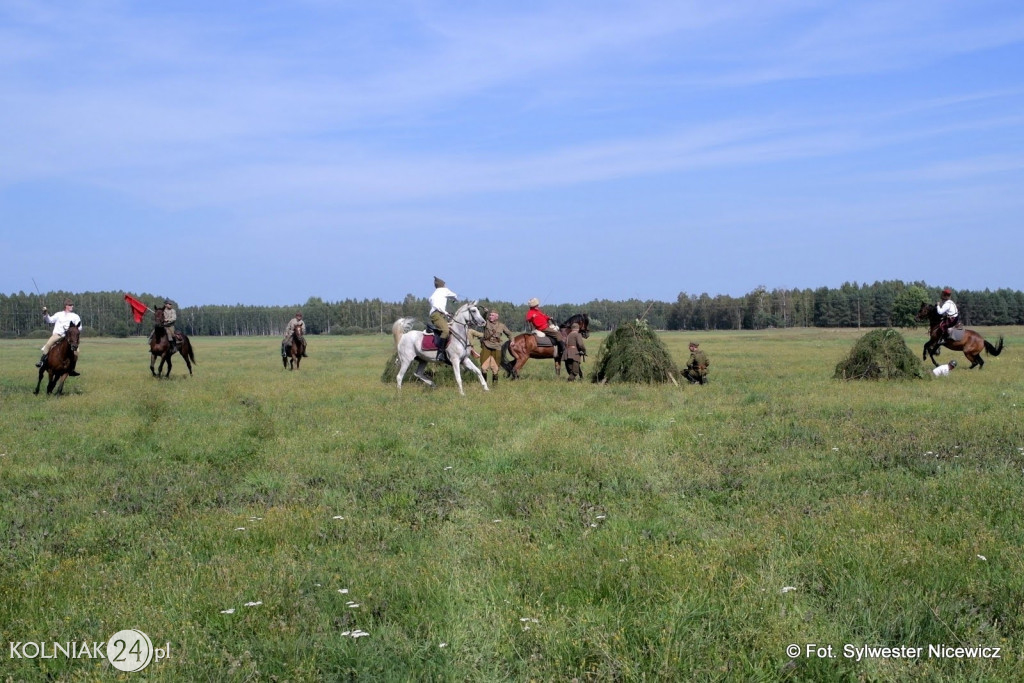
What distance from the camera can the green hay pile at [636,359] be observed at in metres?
20.5

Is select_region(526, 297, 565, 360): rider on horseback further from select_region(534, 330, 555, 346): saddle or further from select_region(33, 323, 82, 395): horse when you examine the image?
select_region(33, 323, 82, 395): horse

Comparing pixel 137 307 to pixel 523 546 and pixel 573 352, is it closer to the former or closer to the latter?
pixel 573 352

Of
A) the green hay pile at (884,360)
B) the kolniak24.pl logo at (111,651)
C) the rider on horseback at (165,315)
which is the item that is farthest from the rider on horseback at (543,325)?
the kolniak24.pl logo at (111,651)

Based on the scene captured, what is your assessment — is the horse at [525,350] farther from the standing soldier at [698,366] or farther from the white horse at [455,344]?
the standing soldier at [698,366]

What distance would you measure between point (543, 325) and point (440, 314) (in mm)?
4685

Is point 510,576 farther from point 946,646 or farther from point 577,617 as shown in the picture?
point 946,646

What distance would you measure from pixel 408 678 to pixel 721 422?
9.89 m

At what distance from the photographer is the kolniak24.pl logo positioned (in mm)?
4805

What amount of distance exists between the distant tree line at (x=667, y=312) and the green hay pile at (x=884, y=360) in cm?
5420

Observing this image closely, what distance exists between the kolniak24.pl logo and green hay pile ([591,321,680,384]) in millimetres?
16250

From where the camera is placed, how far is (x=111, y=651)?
4902 millimetres

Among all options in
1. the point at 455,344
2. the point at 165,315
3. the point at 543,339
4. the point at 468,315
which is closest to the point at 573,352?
the point at 543,339

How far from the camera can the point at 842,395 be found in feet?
54.6

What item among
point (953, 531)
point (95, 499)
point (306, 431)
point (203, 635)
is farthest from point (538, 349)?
point (203, 635)
